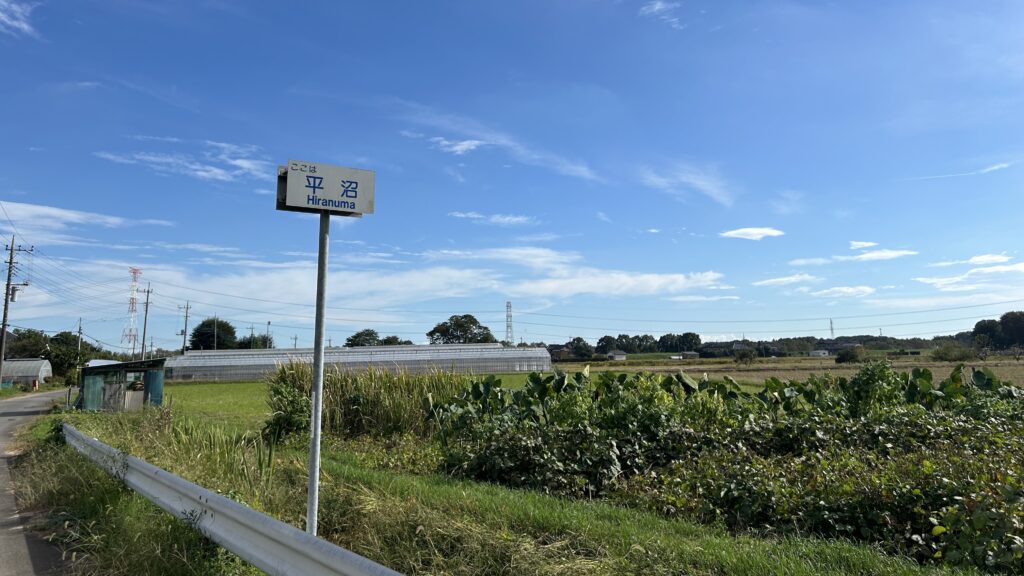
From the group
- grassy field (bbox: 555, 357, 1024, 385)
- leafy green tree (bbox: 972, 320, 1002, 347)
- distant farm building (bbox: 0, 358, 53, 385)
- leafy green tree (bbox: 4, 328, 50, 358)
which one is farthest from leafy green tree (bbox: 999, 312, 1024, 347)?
leafy green tree (bbox: 4, 328, 50, 358)

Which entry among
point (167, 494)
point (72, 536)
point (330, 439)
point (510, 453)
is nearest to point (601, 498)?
point (510, 453)

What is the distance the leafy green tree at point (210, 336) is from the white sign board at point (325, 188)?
136959 mm

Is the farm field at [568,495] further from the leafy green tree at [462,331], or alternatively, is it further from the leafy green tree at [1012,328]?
the leafy green tree at [462,331]

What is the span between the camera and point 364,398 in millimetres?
15070

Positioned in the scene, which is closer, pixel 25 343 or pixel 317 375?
pixel 317 375

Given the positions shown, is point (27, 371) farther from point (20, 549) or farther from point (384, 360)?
point (20, 549)

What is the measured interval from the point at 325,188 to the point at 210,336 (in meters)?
140

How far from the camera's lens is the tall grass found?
14133 mm

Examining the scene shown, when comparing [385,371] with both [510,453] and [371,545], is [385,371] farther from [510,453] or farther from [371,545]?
[371,545]

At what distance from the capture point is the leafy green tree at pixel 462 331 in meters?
127

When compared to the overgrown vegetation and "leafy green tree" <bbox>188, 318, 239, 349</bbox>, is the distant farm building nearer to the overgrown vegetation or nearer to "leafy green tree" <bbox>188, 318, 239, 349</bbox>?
"leafy green tree" <bbox>188, 318, 239, 349</bbox>

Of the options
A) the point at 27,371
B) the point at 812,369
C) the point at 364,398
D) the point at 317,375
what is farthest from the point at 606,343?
the point at 317,375

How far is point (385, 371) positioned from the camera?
638 inches

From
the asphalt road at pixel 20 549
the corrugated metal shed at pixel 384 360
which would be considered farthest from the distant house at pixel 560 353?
the asphalt road at pixel 20 549
